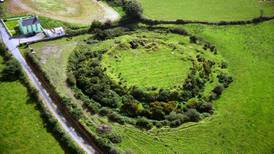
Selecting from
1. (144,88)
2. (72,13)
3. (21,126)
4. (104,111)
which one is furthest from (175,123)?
(72,13)

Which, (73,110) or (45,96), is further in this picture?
(45,96)

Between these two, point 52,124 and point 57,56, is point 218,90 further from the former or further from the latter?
point 57,56

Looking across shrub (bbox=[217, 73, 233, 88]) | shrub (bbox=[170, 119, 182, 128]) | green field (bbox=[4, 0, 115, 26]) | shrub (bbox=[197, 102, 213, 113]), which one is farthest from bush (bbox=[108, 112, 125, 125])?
green field (bbox=[4, 0, 115, 26])

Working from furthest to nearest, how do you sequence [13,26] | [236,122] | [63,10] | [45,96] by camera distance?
[63,10]
[13,26]
[45,96]
[236,122]

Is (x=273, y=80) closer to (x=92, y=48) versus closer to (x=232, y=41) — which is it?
(x=232, y=41)

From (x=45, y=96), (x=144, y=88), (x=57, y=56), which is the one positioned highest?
(x=57, y=56)

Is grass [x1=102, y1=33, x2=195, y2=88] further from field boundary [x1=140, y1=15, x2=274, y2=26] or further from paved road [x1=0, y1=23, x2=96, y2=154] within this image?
paved road [x1=0, y1=23, x2=96, y2=154]

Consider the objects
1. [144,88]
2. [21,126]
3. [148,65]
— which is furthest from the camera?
[148,65]

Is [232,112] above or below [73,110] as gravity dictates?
below
